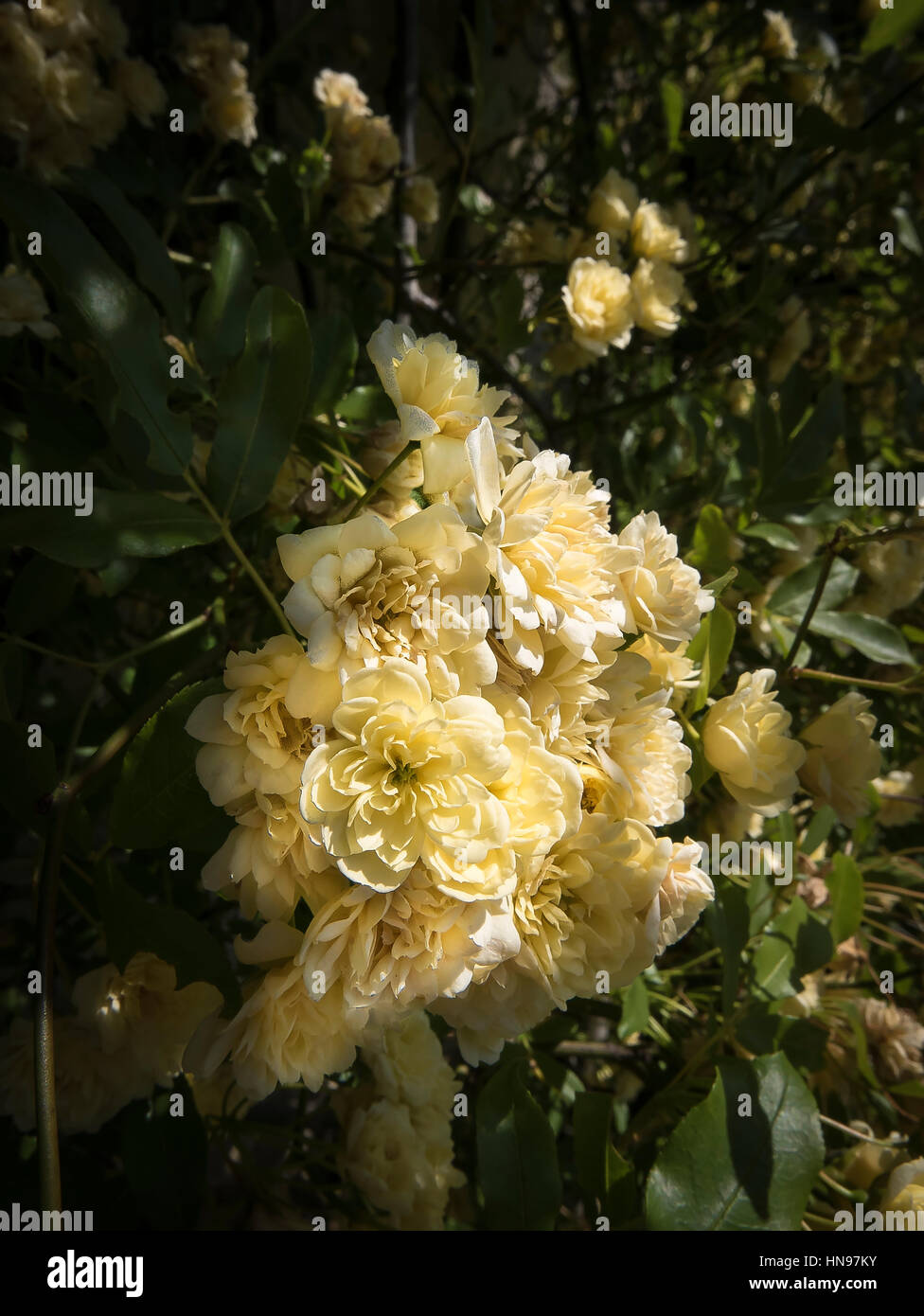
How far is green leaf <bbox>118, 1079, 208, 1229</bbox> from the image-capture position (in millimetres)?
644

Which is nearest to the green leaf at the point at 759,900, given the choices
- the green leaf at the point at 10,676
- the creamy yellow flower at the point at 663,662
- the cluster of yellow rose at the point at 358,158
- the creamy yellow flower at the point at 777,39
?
the creamy yellow flower at the point at 663,662

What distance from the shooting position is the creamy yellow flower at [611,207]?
1039 millimetres

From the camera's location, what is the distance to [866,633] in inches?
34.4

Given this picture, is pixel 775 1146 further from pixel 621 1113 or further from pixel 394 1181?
pixel 621 1113

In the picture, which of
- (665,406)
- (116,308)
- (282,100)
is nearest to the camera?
(116,308)

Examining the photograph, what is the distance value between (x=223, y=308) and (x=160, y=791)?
1.38ft

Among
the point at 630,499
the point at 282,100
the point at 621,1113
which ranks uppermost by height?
the point at 282,100

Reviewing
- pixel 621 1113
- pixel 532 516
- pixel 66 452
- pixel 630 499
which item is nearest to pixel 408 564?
pixel 532 516

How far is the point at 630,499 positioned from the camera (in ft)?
3.74

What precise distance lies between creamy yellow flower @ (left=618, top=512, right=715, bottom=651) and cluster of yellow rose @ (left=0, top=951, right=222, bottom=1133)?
395mm

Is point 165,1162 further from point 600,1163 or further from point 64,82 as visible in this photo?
point 64,82

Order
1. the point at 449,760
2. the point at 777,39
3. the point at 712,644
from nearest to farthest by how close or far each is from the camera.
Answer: the point at 449,760 → the point at 712,644 → the point at 777,39

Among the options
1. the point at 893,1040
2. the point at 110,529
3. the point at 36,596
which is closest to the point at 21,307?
the point at 36,596

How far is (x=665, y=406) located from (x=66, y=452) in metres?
1.02
